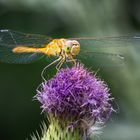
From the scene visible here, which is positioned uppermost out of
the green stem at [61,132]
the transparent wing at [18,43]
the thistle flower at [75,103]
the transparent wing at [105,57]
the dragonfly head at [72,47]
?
the transparent wing at [18,43]

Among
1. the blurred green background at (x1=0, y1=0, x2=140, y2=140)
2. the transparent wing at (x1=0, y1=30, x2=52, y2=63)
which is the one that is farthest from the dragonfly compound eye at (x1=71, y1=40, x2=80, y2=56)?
the blurred green background at (x1=0, y1=0, x2=140, y2=140)

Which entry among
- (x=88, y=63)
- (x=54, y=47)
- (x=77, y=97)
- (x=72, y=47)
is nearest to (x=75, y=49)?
(x=72, y=47)

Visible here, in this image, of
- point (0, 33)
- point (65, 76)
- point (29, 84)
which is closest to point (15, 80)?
point (29, 84)

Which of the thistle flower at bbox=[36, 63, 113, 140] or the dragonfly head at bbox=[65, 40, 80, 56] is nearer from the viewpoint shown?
the thistle flower at bbox=[36, 63, 113, 140]

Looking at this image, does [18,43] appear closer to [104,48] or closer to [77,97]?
[104,48]

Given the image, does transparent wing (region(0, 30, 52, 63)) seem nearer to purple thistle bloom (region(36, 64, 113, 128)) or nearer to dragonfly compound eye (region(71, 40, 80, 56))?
dragonfly compound eye (region(71, 40, 80, 56))

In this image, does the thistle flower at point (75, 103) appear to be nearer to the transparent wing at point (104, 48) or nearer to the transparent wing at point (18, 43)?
the transparent wing at point (104, 48)

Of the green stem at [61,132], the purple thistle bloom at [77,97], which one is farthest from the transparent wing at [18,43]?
the green stem at [61,132]
